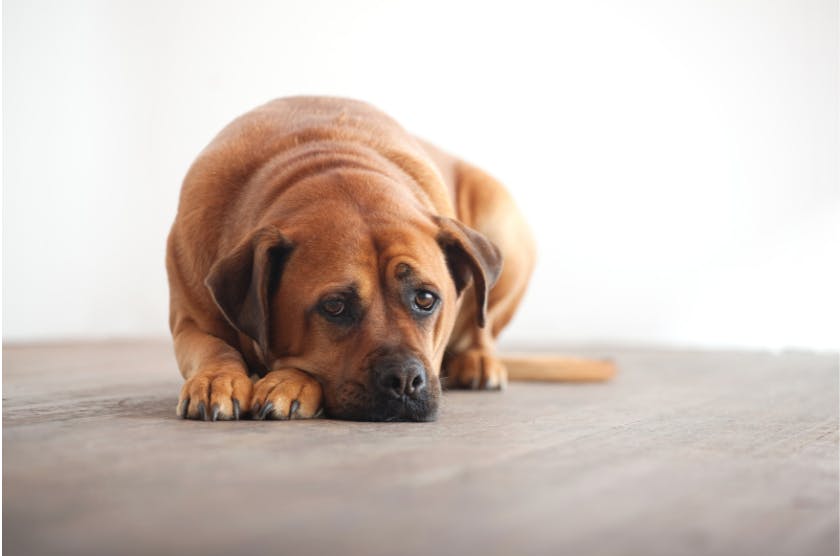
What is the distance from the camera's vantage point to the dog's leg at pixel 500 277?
12.8 feet

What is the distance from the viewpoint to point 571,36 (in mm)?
8180

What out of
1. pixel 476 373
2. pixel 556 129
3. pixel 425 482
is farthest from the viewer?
pixel 556 129

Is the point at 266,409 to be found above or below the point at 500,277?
below

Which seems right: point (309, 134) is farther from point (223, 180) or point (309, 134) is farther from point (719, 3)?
point (719, 3)

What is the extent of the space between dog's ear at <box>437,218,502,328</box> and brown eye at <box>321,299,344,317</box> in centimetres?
47

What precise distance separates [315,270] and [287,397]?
1.17ft

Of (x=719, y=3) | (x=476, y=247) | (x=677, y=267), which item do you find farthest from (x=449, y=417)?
(x=719, y=3)

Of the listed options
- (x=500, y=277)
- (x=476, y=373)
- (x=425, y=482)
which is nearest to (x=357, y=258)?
(x=425, y=482)

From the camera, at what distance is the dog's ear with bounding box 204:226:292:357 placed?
2.73 m

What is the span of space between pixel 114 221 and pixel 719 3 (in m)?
5.03

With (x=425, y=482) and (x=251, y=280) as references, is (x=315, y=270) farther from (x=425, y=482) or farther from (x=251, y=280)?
(x=425, y=482)

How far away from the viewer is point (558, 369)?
430 centimetres

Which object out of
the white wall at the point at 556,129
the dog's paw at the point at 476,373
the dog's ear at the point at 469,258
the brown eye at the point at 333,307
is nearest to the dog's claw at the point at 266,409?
the brown eye at the point at 333,307

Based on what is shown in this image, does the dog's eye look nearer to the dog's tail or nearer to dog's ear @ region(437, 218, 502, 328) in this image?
dog's ear @ region(437, 218, 502, 328)
